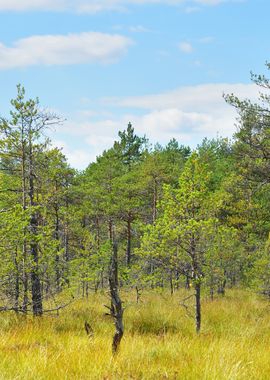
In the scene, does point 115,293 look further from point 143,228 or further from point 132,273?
point 132,273

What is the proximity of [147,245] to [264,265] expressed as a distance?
9.41 m

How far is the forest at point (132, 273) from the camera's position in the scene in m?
5.08

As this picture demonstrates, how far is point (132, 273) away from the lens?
643 inches

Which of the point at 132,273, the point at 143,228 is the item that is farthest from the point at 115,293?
the point at 132,273

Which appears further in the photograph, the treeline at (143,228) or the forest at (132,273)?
the treeline at (143,228)

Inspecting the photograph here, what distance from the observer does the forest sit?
5082 millimetres

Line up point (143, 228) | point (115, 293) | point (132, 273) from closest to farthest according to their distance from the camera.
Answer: point (115, 293), point (143, 228), point (132, 273)

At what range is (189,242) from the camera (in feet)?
35.7

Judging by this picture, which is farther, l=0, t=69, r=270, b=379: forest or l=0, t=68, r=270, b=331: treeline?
l=0, t=68, r=270, b=331: treeline

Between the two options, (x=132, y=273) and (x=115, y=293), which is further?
(x=132, y=273)

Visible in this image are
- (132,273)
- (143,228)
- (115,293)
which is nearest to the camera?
(115,293)

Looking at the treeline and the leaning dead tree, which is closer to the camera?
the leaning dead tree

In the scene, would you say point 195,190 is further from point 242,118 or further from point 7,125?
point 7,125

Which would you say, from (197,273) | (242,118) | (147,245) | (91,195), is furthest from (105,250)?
(91,195)
